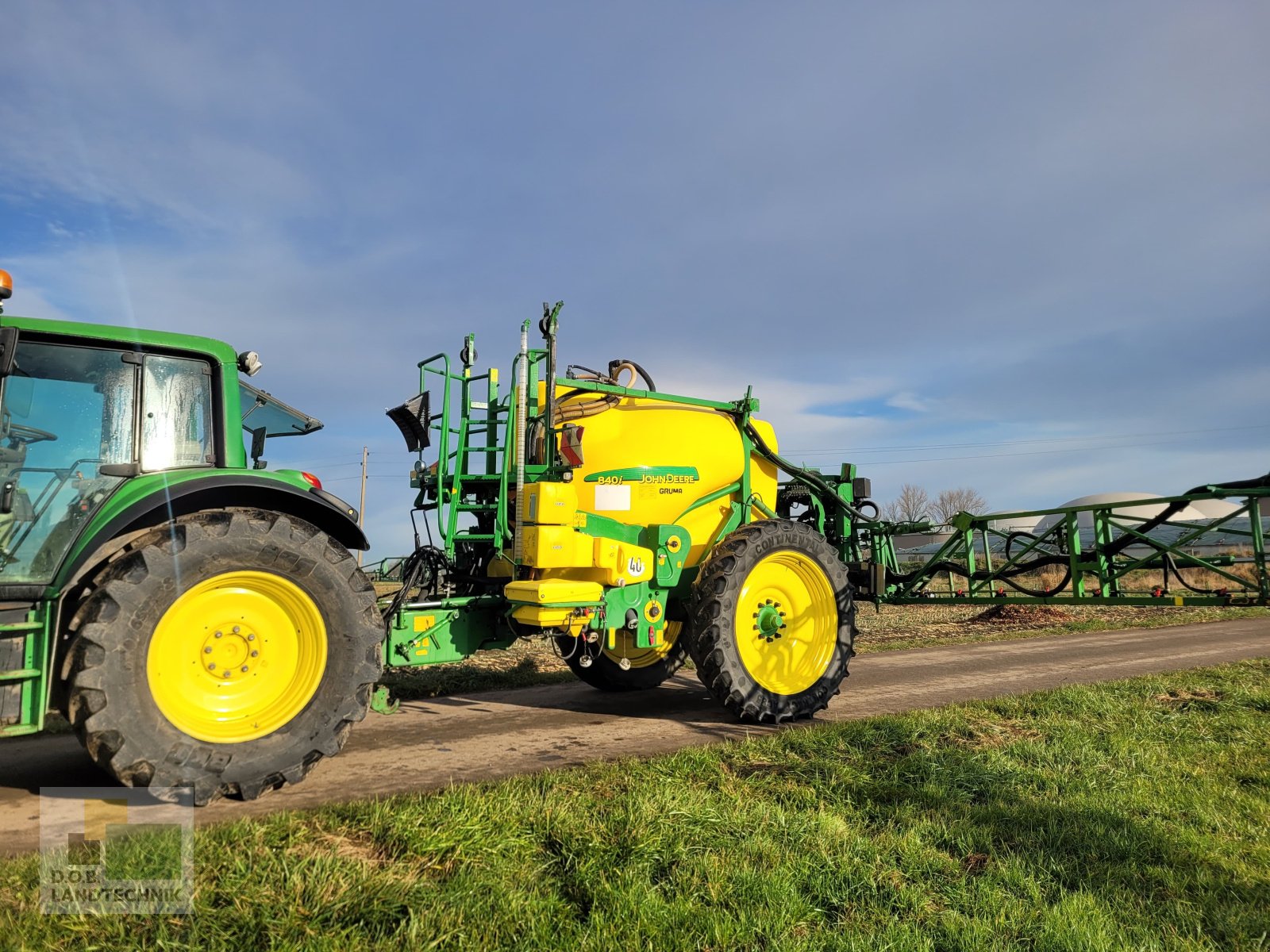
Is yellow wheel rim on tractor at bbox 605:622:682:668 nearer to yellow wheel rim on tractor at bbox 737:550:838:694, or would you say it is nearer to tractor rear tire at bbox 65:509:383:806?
yellow wheel rim on tractor at bbox 737:550:838:694

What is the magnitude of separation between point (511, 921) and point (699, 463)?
464 centimetres

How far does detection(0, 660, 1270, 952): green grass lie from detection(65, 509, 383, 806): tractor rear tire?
2.17 ft

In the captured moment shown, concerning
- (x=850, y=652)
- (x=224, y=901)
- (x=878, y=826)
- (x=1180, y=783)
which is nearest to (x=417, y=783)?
(x=224, y=901)

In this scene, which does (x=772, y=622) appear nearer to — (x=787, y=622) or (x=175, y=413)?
(x=787, y=622)

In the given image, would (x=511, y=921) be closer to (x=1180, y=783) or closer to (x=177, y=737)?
(x=177, y=737)

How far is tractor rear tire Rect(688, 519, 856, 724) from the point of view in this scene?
241 inches

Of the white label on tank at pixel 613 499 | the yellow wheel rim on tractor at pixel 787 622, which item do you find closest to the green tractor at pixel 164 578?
the white label on tank at pixel 613 499

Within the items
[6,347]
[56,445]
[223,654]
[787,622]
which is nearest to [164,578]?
[223,654]

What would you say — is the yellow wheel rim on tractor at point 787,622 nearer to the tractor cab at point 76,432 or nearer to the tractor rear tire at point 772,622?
the tractor rear tire at point 772,622

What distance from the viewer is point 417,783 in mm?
4520

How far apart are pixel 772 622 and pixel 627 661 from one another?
143 centimetres

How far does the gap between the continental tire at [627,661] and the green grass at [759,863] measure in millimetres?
2353

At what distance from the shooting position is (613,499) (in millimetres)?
6438

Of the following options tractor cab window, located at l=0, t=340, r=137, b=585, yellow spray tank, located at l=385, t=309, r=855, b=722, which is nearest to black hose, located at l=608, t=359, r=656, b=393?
yellow spray tank, located at l=385, t=309, r=855, b=722
